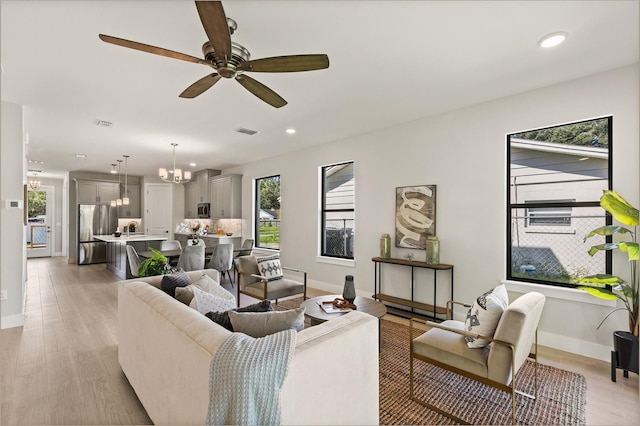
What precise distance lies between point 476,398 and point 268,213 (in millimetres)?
5661

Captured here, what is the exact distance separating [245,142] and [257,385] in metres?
4.99

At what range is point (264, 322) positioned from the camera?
1.64m

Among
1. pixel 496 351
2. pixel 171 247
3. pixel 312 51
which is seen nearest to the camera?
pixel 496 351

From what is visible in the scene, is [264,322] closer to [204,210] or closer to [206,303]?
[206,303]

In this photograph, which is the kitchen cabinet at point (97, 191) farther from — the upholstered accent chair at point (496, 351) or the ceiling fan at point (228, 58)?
the upholstered accent chair at point (496, 351)

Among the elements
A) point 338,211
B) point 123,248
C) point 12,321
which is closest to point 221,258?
point 338,211

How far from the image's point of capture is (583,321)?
9.96 feet

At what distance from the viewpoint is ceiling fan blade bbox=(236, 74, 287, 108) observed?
7.59ft

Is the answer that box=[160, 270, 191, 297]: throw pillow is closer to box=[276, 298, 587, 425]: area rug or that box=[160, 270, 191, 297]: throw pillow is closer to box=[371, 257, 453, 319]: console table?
box=[276, 298, 587, 425]: area rug

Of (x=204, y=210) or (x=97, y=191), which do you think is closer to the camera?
(x=204, y=210)

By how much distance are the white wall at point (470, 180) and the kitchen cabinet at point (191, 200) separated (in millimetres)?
4469

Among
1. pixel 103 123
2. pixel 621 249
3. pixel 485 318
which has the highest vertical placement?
pixel 103 123

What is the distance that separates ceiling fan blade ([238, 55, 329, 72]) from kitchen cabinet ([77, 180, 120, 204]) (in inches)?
360

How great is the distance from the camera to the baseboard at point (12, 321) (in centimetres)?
369
